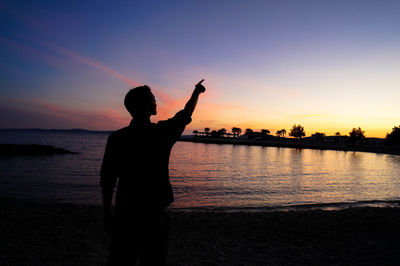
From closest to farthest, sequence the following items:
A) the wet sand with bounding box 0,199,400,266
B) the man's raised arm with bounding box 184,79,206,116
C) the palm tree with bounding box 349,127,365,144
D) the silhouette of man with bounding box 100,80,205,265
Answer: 1. the silhouette of man with bounding box 100,80,205,265
2. the man's raised arm with bounding box 184,79,206,116
3. the wet sand with bounding box 0,199,400,266
4. the palm tree with bounding box 349,127,365,144

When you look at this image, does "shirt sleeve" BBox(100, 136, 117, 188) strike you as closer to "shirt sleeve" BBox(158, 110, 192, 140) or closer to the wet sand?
"shirt sleeve" BBox(158, 110, 192, 140)

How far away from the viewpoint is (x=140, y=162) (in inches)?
84.0

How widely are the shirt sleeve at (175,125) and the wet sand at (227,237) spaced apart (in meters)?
4.60

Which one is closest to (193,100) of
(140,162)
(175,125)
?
(175,125)

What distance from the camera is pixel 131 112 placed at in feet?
7.41

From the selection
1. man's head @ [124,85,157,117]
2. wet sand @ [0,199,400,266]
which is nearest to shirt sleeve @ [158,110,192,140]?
man's head @ [124,85,157,117]

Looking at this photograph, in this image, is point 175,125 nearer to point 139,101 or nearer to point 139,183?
point 139,101

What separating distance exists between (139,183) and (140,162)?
0.67ft

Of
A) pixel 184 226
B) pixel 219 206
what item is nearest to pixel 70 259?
pixel 184 226

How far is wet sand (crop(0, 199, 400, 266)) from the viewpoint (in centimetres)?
576

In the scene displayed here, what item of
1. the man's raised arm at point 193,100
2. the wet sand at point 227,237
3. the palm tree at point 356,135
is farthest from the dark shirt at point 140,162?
the palm tree at point 356,135

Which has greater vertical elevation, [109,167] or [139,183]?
[109,167]

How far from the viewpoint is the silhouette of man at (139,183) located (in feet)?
6.98

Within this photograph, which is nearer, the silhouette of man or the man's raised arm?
the silhouette of man
